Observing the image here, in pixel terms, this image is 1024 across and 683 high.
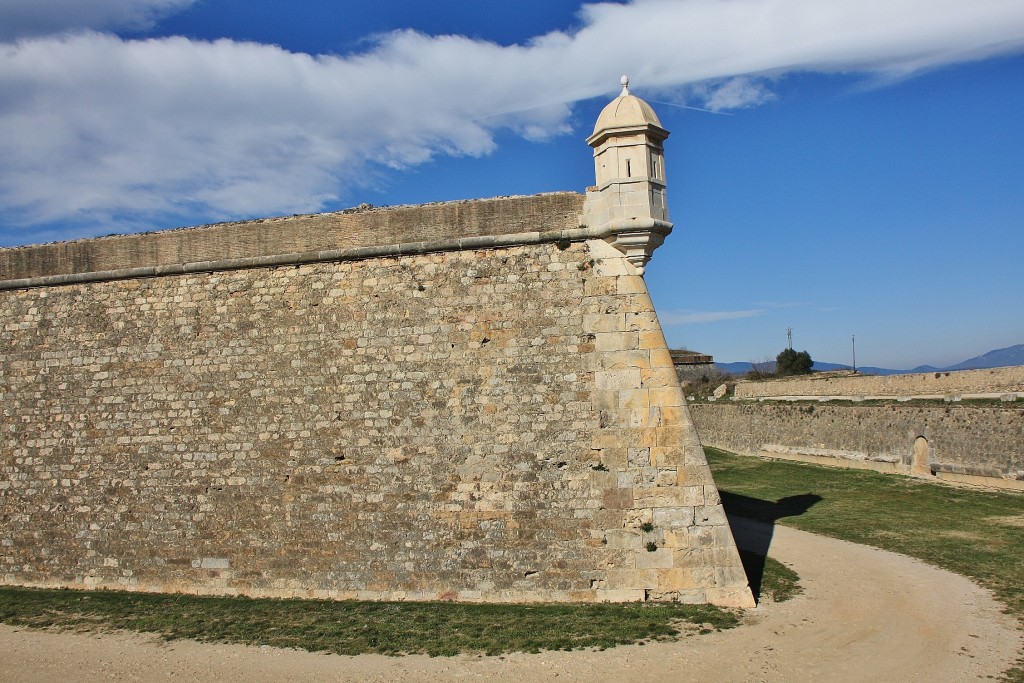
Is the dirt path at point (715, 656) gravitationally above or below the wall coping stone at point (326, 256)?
below

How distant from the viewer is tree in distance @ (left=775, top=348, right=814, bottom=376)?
5403 cm

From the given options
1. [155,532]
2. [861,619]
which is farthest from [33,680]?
[861,619]

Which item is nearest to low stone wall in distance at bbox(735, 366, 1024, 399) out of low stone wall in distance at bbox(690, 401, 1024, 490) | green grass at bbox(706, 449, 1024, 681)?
low stone wall in distance at bbox(690, 401, 1024, 490)

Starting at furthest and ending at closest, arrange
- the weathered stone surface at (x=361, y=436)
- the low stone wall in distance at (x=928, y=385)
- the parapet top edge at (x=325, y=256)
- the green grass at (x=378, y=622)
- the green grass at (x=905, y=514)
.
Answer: the low stone wall in distance at (x=928, y=385) → the green grass at (x=905, y=514) → the parapet top edge at (x=325, y=256) → the weathered stone surface at (x=361, y=436) → the green grass at (x=378, y=622)

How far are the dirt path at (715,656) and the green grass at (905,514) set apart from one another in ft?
2.11

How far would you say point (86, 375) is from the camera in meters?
11.4

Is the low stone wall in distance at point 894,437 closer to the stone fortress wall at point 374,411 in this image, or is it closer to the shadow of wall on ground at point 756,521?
the shadow of wall on ground at point 756,521

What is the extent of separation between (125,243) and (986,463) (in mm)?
19566

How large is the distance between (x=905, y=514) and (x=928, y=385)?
12116 mm

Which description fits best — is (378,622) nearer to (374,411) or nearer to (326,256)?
(374,411)

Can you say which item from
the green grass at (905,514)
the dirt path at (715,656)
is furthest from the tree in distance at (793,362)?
the dirt path at (715,656)

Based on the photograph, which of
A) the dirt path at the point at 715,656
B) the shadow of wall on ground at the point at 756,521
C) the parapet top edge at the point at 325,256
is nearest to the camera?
the dirt path at the point at 715,656

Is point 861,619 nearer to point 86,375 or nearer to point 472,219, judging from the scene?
point 472,219

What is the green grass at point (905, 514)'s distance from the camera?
→ 11047mm
